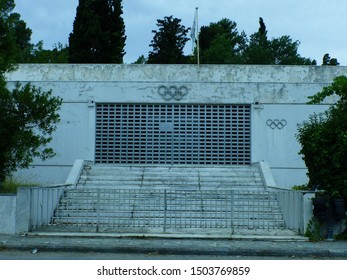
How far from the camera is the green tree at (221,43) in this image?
49.1m

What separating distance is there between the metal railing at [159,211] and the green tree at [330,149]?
2.50ft

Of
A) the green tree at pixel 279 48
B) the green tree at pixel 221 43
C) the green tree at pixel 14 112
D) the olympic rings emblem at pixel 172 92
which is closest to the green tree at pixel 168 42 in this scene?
the green tree at pixel 221 43

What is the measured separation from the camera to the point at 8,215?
1237 centimetres

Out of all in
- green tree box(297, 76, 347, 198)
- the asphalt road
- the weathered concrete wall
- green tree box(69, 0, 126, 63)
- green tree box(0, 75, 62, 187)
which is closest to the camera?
the asphalt road

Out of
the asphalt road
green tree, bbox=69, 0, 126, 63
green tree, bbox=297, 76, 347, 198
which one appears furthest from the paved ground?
green tree, bbox=69, 0, 126, 63

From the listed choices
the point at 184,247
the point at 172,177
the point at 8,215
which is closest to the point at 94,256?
the point at 184,247

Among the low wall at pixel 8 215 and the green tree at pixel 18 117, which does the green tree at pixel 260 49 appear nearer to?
the green tree at pixel 18 117

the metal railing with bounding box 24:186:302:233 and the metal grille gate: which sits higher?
the metal grille gate

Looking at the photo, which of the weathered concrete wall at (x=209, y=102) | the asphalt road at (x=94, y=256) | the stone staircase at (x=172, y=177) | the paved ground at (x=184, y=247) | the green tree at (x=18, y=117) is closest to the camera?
the asphalt road at (x=94, y=256)

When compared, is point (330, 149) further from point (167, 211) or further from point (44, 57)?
point (44, 57)

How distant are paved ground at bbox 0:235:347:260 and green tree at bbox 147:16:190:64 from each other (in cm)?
3552

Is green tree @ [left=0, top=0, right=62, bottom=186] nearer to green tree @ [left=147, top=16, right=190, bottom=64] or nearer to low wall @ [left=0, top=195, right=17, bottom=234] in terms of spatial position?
low wall @ [left=0, top=195, right=17, bottom=234]

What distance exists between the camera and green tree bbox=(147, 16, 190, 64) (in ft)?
152

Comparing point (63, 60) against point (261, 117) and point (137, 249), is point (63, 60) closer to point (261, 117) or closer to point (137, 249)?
point (261, 117)
